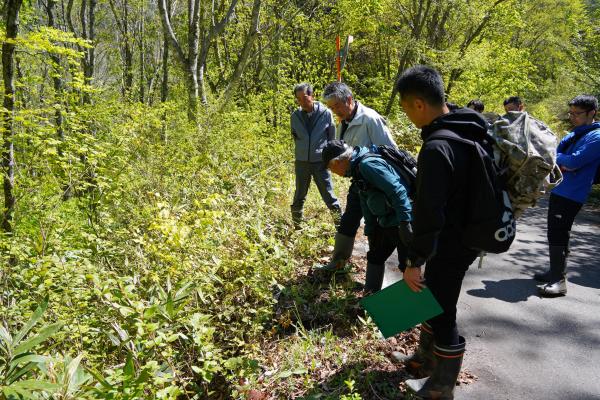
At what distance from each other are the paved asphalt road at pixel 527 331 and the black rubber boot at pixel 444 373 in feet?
1.25

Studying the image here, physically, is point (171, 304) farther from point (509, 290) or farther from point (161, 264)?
point (509, 290)

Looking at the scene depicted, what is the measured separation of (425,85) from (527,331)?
107 inches

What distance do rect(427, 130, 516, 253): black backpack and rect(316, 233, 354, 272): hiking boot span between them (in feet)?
6.58

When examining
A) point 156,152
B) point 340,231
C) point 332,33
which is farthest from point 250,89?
point 340,231

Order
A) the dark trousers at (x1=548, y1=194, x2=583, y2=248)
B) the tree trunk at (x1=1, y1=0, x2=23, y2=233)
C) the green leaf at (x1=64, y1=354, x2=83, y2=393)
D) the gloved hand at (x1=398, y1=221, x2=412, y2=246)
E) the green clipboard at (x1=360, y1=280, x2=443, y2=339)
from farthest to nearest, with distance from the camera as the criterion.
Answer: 1. the tree trunk at (x1=1, y1=0, x2=23, y2=233)
2. the dark trousers at (x1=548, y1=194, x2=583, y2=248)
3. the gloved hand at (x1=398, y1=221, x2=412, y2=246)
4. the green clipboard at (x1=360, y1=280, x2=443, y2=339)
5. the green leaf at (x1=64, y1=354, x2=83, y2=393)

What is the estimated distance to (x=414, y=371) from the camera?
3.20 m

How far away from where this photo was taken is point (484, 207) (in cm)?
238

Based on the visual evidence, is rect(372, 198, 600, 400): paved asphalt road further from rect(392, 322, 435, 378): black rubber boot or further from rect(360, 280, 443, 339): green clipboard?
rect(360, 280, 443, 339): green clipboard

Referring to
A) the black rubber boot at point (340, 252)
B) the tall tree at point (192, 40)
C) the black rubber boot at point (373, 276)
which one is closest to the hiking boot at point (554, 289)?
the black rubber boot at point (373, 276)

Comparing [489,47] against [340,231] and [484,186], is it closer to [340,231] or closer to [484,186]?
[340,231]

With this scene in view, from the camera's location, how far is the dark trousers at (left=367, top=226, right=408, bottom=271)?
355 cm

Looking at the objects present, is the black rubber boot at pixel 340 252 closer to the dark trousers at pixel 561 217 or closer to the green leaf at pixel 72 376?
the dark trousers at pixel 561 217

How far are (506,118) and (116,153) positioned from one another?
5036 mm

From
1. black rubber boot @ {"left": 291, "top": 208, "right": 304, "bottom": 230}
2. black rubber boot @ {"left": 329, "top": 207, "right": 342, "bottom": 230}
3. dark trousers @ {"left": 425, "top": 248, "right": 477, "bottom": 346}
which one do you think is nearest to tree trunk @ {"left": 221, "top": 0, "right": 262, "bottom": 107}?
black rubber boot @ {"left": 291, "top": 208, "right": 304, "bottom": 230}
